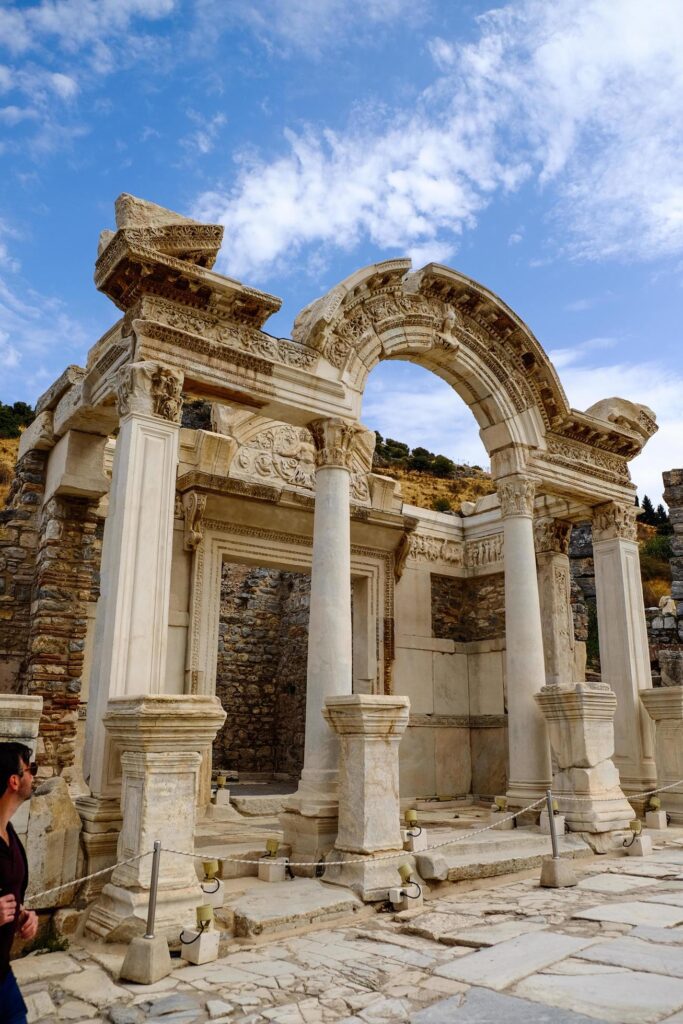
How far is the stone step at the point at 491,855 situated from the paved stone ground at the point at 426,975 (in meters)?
0.69

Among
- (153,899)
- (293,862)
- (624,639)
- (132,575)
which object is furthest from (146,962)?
(624,639)

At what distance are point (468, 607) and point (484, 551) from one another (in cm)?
102

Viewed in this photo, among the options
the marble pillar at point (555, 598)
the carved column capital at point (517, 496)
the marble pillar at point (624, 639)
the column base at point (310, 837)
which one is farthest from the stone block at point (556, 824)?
the carved column capital at point (517, 496)

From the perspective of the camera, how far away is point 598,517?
496 inches

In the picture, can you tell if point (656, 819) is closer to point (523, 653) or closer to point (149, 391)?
point (523, 653)

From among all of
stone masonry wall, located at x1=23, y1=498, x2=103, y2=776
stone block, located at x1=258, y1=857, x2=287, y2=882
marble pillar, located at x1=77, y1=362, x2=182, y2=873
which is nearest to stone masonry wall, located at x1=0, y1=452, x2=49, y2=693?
stone masonry wall, located at x1=23, y1=498, x2=103, y2=776

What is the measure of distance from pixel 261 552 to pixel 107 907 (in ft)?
20.0

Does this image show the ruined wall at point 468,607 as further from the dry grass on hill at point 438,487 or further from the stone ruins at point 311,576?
the dry grass on hill at point 438,487

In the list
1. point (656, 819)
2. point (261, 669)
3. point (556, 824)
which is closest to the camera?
point (556, 824)

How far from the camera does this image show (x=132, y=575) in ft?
24.0

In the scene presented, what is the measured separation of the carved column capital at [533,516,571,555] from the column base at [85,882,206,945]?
8.90 m

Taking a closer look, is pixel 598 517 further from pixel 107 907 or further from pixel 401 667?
pixel 107 907

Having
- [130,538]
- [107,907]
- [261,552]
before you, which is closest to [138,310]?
[130,538]

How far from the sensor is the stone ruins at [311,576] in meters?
6.77
